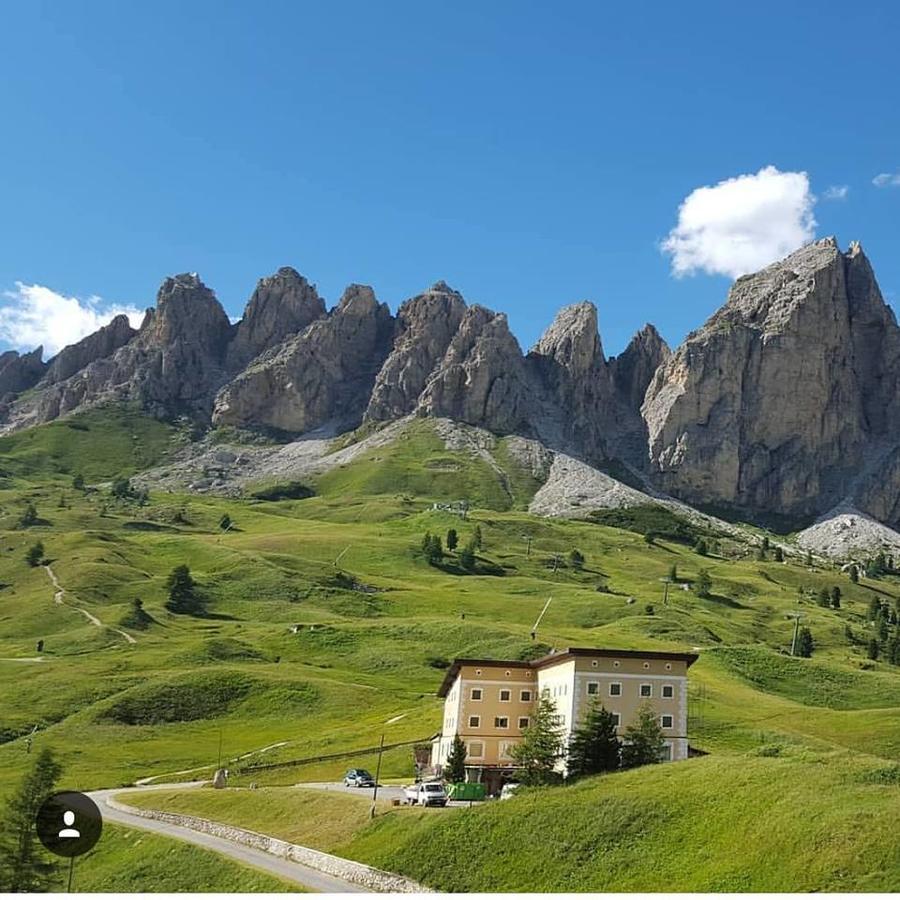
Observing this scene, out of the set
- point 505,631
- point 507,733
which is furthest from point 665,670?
point 505,631

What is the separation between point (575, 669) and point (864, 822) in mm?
36095

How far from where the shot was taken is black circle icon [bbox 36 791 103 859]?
65.1 m

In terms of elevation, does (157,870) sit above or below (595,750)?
below

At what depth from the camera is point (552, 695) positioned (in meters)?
83.1

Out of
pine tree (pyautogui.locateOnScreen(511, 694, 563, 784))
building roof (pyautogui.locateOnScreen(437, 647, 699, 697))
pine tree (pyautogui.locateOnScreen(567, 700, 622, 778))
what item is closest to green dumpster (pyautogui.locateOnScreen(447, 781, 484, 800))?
pine tree (pyautogui.locateOnScreen(511, 694, 563, 784))

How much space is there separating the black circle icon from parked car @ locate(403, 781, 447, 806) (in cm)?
2032

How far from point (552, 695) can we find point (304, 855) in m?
29.0

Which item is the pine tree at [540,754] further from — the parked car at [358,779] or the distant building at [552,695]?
the parked car at [358,779]

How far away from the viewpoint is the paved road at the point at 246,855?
176 ft

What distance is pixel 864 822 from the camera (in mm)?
43562

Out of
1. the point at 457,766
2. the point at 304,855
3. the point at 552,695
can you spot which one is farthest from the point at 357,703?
the point at 304,855

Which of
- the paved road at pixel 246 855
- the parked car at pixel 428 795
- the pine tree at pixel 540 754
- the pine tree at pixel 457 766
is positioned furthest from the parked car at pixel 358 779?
the pine tree at pixel 540 754

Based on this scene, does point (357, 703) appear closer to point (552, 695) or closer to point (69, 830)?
point (552, 695)

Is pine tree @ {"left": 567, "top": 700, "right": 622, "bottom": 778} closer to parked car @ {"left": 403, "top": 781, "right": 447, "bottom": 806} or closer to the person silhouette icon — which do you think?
parked car @ {"left": 403, "top": 781, "right": 447, "bottom": 806}
